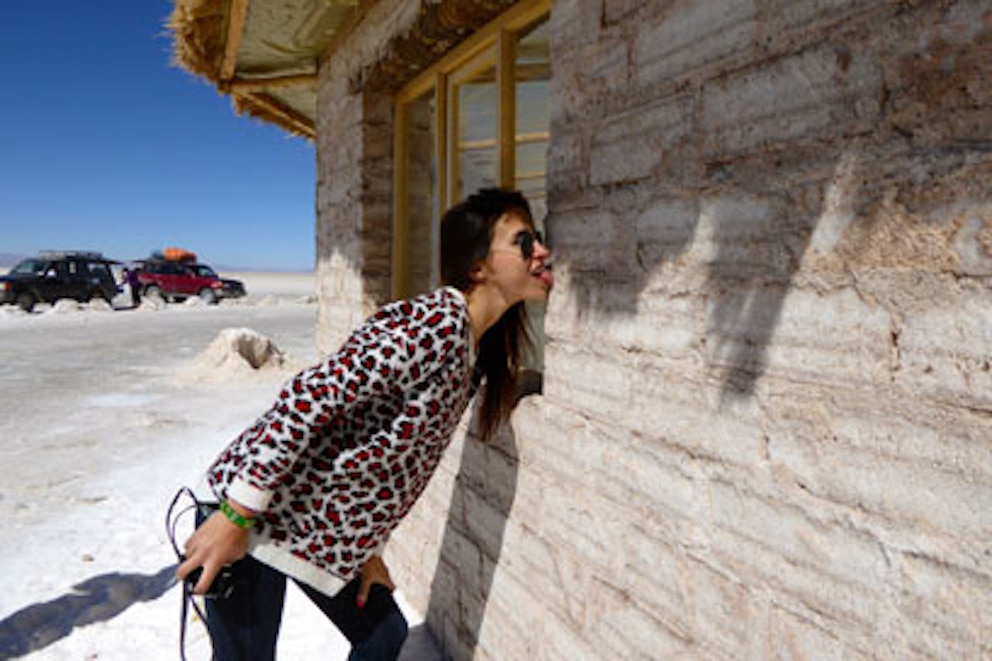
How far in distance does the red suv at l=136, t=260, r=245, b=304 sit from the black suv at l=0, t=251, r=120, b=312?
1486 mm

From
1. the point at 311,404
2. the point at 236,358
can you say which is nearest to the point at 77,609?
the point at 311,404

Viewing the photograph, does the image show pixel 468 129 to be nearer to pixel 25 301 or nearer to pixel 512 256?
pixel 512 256

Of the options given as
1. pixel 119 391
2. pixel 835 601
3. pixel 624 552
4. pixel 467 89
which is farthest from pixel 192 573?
pixel 119 391

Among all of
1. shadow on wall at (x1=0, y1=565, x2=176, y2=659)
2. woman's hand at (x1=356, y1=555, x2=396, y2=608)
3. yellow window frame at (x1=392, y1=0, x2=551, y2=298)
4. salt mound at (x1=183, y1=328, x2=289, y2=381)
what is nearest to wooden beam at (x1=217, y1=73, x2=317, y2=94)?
yellow window frame at (x1=392, y1=0, x2=551, y2=298)

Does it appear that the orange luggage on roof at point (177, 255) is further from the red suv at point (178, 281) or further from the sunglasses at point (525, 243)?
the sunglasses at point (525, 243)

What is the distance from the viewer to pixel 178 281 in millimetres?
25906

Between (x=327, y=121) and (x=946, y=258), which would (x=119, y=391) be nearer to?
(x=327, y=121)

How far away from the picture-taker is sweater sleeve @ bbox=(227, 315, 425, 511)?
165cm

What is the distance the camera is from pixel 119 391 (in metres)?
9.14

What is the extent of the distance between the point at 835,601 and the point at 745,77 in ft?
3.44

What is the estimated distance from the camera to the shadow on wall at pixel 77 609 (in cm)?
319

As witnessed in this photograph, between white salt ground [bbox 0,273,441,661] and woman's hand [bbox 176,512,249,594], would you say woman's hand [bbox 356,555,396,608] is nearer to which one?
woman's hand [bbox 176,512,249,594]

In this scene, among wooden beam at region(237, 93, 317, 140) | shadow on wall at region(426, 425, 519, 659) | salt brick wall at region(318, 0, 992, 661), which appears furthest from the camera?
wooden beam at region(237, 93, 317, 140)

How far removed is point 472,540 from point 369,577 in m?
0.76
